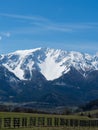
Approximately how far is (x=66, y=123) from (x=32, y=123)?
19.6 metres

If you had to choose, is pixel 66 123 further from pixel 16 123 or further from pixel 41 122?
pixel 16 123

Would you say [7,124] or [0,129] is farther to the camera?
[7,124]

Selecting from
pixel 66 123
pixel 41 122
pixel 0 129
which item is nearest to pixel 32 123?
pixel 41 122

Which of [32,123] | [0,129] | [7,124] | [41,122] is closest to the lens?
[0,129]

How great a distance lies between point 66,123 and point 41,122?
11.4 meters

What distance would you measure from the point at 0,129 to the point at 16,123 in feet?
65.4

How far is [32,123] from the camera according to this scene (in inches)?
4483

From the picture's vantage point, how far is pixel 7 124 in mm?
100562

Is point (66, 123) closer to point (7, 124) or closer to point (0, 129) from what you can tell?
point (7, 124)

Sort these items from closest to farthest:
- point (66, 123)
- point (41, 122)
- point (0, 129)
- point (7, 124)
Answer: point (0, 129) → point (7, 124) → point (41, 122) → point (66, 123)

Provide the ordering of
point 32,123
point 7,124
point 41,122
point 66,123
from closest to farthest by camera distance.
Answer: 1. point 7,124
2. point 32,123
3. point 41,122
4. point 66,123

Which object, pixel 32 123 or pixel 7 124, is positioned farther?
pixel 32 123

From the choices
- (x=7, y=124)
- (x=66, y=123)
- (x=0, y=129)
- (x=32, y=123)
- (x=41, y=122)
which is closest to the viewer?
(x=0, y=129)

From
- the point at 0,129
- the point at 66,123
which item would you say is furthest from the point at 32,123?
the point at 0,129
